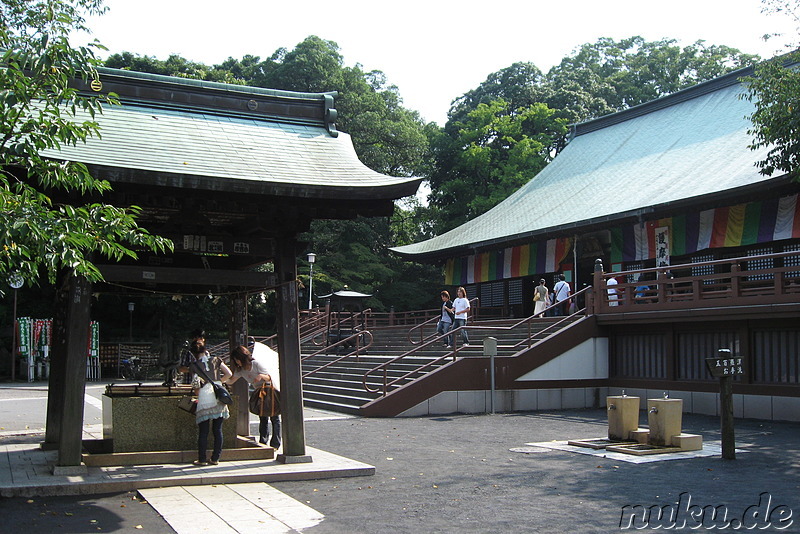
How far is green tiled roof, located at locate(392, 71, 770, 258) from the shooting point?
73.7 feet

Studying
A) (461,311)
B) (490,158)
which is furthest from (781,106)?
Answer: (490,158)

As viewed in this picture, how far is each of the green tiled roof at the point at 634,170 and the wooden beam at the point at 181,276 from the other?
13918 millimetres

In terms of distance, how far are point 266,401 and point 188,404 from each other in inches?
44.5

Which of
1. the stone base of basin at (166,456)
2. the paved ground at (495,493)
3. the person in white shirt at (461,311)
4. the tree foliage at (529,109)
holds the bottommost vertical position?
the paved ground at (495,493)

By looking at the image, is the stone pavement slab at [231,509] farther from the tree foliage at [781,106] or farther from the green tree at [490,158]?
the green tree at [490,158]

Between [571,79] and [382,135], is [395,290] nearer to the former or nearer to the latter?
[382,135]

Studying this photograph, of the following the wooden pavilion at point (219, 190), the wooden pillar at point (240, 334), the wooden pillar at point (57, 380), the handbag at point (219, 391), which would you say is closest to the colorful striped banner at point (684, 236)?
the wooden pavilion at point (219, 190)

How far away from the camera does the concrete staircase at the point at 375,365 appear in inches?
751

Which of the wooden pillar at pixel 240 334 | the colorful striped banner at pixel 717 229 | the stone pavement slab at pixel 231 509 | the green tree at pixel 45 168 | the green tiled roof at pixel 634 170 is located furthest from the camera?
the green tiled roof at pixel 634 170

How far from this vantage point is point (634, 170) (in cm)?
2697

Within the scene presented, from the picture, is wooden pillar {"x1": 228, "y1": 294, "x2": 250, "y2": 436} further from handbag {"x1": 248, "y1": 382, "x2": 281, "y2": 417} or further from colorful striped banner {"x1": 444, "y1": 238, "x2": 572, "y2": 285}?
colorful striped banner {"x1": 444, "y1": 238, "x2": 572, "y2": 285}

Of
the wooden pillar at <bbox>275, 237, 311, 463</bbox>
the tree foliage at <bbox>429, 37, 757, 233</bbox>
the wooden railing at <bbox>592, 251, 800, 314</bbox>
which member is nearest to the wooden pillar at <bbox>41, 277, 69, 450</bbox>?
the wooden pillar at <bbox>275, 237, 311, 463</bbox>

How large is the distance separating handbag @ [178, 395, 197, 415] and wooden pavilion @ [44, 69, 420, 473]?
3.80 ft

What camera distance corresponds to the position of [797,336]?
1591 centimetres
